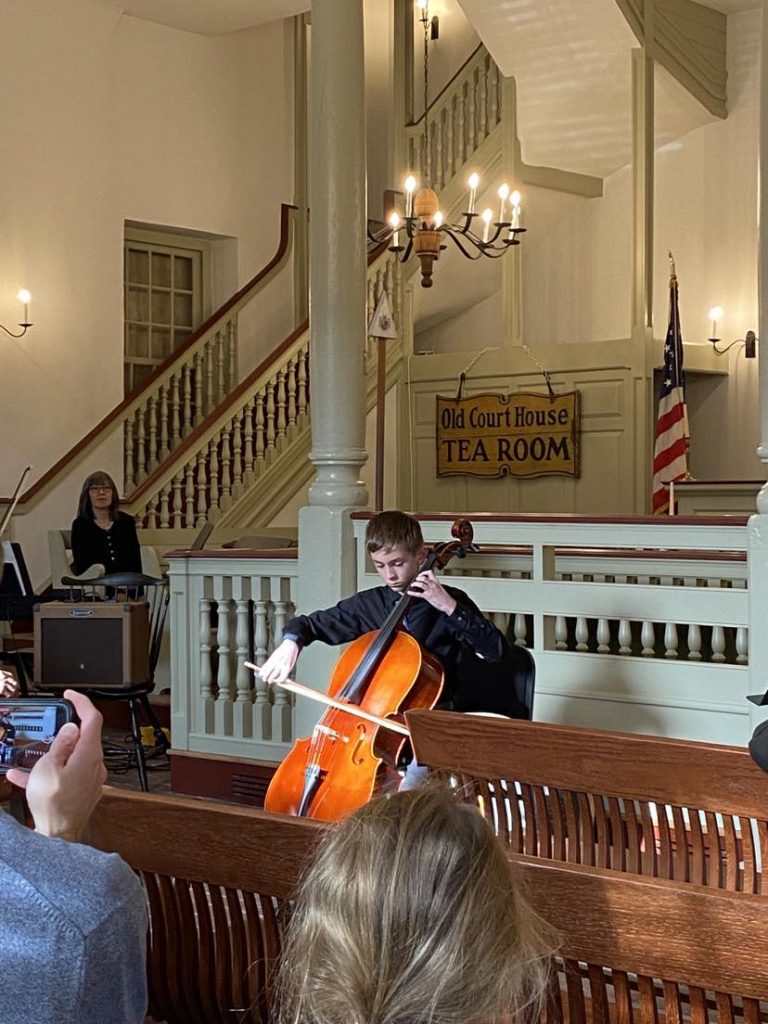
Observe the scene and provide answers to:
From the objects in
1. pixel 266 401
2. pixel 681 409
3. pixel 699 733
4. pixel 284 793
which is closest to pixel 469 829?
pixel 284 793

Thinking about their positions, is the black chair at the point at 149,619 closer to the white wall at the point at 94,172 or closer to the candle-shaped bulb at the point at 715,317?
the white wall at the point at 94,172

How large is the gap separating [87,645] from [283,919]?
373 cm

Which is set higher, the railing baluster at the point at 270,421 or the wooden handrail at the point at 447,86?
the wooden handrail at the point at 447,86

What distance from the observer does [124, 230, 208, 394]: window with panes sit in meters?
11.3

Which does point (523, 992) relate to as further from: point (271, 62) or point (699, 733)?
point (271, 62)

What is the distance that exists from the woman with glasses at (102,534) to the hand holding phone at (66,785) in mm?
6302

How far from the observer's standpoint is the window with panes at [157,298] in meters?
11.3

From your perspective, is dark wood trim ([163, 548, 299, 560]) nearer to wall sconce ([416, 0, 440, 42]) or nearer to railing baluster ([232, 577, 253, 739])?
railing baluster ([232, 577, 253, 739])

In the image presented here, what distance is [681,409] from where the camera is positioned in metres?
9.46

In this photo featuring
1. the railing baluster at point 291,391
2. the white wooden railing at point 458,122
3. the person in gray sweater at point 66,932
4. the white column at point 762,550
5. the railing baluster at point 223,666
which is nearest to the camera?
the person in gray sweater at point 66,932

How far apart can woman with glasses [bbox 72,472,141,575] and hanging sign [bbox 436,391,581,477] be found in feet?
11.9

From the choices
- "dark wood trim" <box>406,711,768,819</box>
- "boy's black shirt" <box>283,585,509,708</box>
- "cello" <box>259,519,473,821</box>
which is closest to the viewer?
"dark wood trim" <box>406,711,768,819</box>

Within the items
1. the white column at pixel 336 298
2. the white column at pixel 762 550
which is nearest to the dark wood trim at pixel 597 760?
the white column at pixel 762 550

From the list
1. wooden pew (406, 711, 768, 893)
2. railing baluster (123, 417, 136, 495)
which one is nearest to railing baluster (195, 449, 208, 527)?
railing baluster (123, 417, 136, 495)
